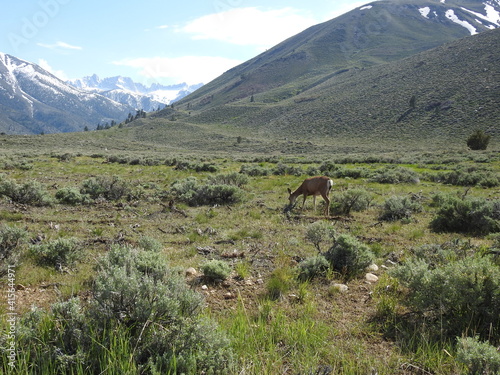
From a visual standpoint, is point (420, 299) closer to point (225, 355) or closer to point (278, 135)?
point (225, 355)

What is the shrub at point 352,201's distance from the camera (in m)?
11.5

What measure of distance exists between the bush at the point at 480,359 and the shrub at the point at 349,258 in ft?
9.29

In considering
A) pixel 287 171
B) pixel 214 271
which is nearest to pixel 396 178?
pixel 287 171

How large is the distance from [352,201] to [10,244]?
10396mm

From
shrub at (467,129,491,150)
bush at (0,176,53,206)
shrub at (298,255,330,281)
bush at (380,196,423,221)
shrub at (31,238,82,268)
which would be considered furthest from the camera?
shrub at (467,129,491,150)

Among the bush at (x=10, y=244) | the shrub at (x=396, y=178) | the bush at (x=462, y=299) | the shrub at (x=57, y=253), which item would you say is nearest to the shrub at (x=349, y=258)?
the bush at (x=462, y=299)

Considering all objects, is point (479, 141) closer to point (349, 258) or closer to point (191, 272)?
point (349, 258)

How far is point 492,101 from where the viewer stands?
6606 cm

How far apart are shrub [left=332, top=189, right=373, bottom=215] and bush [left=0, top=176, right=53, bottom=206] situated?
1103 centimetres

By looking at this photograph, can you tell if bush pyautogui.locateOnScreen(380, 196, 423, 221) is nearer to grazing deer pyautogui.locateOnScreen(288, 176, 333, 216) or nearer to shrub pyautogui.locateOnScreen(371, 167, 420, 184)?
grazing deer pyautogui.locateOnScreen(288, 176, 333, 216)

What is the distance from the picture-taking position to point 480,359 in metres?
2.62

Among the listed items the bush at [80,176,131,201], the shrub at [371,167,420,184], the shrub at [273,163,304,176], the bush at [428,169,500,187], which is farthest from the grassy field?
the shrub at [273,163,304,176]

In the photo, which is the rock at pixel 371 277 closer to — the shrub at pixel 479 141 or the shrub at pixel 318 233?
the shrub at pixel 318 233

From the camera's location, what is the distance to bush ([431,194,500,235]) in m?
8.48
